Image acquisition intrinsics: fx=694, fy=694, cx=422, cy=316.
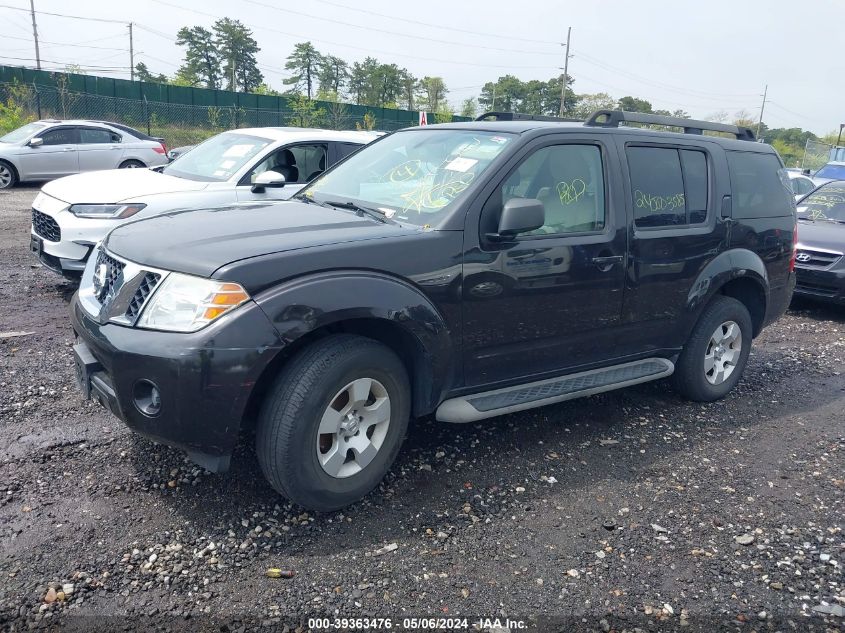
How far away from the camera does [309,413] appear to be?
10.0 ft

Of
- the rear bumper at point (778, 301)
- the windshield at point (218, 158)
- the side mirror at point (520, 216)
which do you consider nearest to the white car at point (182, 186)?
the windshield at point (218, 158)

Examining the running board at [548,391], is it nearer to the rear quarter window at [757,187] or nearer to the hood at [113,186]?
the rear quarter window at [757,187]

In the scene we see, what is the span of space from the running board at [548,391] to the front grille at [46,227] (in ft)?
15.1

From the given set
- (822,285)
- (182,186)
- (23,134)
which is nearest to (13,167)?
(23,134)

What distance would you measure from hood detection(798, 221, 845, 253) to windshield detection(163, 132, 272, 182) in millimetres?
6536

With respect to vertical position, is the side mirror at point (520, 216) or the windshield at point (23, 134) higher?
the windshield at point (23, 134)

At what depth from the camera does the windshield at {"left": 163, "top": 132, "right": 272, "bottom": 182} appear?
24.4 feet

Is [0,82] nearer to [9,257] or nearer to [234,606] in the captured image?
[9,257]

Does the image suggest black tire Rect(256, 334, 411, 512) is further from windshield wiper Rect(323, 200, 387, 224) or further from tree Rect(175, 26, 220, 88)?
tree Rect(175, 26, 220, 88)

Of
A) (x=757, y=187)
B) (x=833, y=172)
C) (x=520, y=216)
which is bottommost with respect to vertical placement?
(x=833, y=172)

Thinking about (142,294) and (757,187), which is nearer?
(142,294)

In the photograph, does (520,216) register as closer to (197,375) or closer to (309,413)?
(309,413)

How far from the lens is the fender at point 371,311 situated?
2.98 meters

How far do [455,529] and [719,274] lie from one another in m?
2.76
